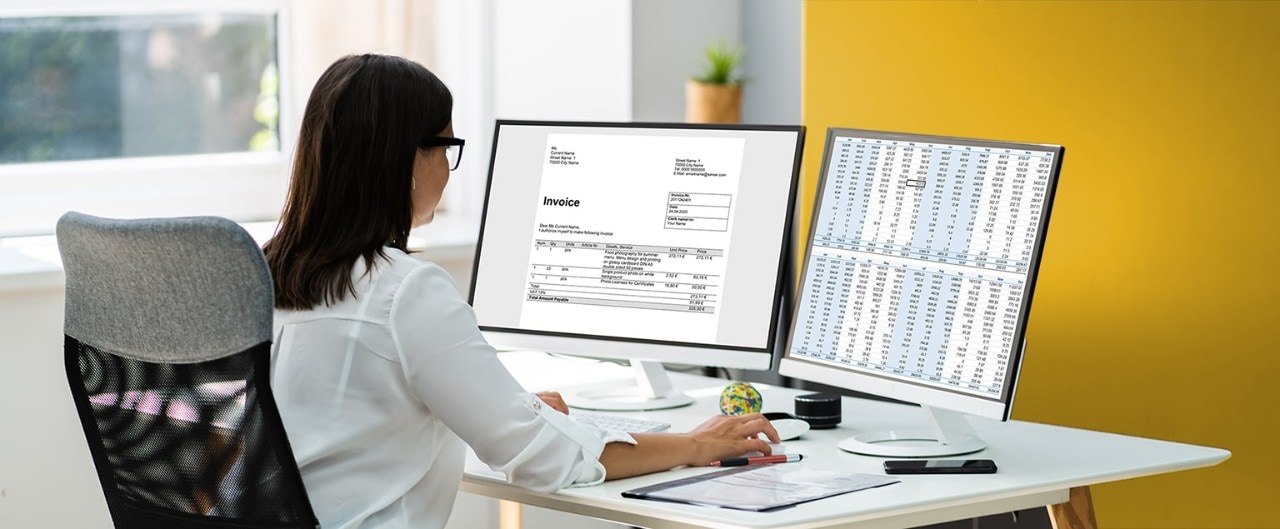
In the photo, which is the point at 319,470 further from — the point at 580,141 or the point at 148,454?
the point at 580,141

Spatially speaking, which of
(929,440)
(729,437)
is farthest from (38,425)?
(929,440)

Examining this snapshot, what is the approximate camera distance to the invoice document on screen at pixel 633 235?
2.16m

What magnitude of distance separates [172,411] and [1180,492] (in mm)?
1628

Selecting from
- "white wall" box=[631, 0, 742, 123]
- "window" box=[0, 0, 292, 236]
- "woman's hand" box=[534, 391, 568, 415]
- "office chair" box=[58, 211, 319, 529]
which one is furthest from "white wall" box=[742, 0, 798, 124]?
"office chair" box=[58, 211, 319, 529]

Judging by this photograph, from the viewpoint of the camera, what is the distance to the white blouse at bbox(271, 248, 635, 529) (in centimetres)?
164

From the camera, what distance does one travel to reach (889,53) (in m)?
2.63

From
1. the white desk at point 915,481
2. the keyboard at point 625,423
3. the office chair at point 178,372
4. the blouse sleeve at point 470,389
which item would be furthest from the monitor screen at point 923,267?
the office chair at point 178,372

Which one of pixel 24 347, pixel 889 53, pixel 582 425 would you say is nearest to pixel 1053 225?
pixel 889 53

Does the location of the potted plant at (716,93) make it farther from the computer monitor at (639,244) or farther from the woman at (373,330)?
the woman at (373,330)

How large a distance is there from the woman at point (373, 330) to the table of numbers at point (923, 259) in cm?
50

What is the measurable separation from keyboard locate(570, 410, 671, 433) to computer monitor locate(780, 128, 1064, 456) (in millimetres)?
203

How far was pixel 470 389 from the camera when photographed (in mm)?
1660

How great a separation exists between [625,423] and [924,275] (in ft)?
1.59

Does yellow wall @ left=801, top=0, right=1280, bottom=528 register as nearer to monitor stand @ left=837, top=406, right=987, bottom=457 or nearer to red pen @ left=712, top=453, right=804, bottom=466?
monitor stand @ left=837, top=406, right=987, bottom=457
